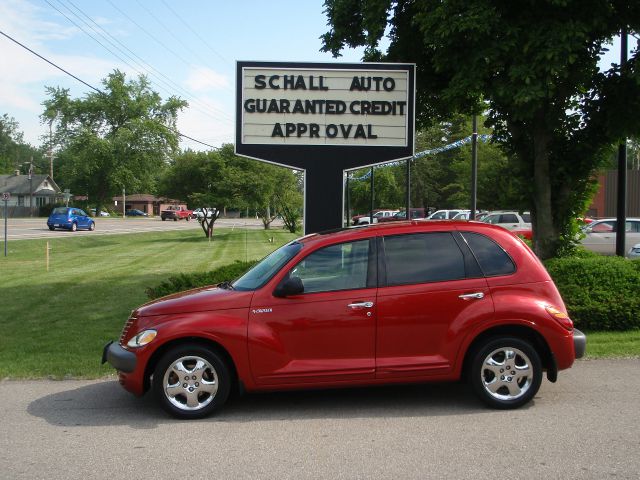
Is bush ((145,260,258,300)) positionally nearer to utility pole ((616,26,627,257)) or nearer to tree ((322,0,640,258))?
tree ((322,0,640,258))

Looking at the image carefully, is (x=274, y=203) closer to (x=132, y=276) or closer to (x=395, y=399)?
(x=132, y=276)

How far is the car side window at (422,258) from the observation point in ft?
19.8

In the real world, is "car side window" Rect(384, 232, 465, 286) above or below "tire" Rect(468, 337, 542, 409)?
above

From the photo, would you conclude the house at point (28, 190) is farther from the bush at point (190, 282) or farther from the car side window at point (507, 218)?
the bush at point (190, 282)

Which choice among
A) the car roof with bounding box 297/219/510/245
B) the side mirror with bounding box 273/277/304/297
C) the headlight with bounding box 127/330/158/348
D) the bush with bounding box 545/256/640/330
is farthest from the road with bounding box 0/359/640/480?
the bush with bounding box 545/256/640/330

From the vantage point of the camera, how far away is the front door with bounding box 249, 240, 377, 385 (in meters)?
5.80

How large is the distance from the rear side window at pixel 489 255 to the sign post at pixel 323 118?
447 cm

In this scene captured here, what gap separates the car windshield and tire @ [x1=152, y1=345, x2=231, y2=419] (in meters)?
0.78

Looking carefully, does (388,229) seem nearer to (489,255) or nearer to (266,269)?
(489,255)

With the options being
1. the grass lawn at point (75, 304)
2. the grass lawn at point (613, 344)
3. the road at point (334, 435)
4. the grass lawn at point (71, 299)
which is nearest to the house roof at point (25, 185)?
the grass lawn at point (71, 299)

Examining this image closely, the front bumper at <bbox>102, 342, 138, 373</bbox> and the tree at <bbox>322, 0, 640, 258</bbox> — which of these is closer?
the front bumper at <bbox>102, 342, 138, 373</bbox>

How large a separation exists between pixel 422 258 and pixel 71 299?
9.56 meters

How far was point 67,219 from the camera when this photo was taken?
44.3 m

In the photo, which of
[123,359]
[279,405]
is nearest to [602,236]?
[279,405]
